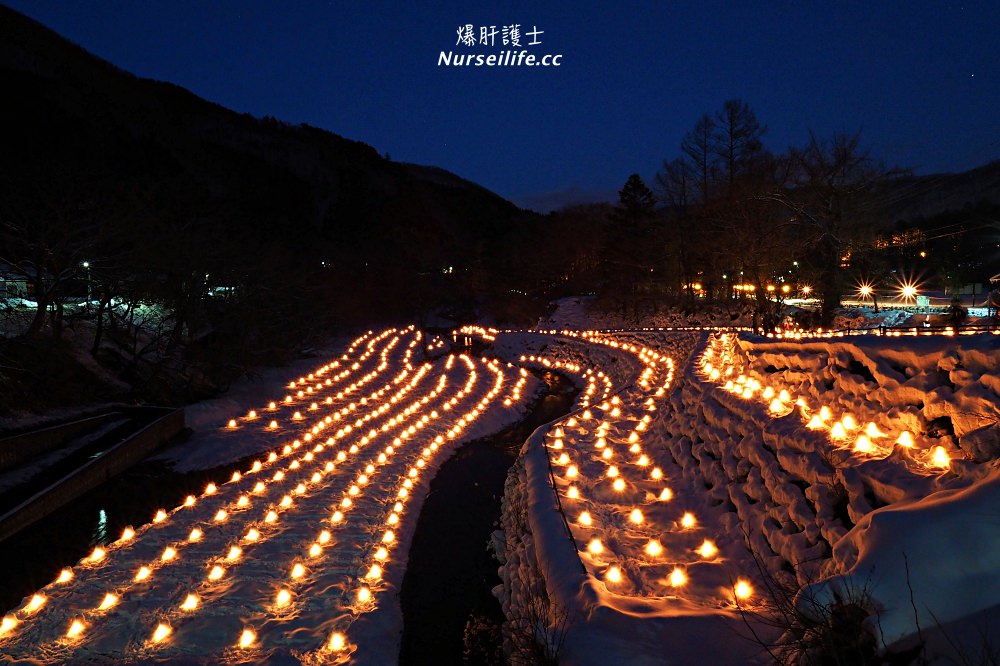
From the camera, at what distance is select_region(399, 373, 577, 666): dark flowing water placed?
5.98 m

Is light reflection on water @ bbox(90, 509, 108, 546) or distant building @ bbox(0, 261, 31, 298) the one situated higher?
distant building @ bbox(0, 261, 31, 298)

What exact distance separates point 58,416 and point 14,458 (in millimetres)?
2525

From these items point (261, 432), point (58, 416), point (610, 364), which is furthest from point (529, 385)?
point (58, 416)

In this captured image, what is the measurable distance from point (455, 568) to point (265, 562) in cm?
249

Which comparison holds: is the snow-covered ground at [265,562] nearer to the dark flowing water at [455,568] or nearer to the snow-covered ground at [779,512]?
the dark flowing water at [455,568]

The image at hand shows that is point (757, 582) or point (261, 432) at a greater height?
point (757, 582)

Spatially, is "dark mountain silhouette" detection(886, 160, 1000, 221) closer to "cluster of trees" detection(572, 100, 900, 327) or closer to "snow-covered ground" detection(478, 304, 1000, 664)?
"cluster of trees" detection(572, 100, 900, 327)

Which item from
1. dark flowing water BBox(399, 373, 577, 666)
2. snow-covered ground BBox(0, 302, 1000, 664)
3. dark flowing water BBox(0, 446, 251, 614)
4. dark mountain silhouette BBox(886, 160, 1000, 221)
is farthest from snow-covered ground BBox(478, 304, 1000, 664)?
dark mountain silhouette BBox(886, 160, 1000, 221)

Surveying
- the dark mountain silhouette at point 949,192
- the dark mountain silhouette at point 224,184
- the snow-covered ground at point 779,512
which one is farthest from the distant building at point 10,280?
the dark mountain silhouette at point 949,192

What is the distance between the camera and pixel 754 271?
903 inches

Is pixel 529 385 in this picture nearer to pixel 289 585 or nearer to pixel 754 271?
pixel 754 271

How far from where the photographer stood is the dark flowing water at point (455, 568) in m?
5.98

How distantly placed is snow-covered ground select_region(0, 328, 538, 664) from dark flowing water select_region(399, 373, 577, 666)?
0.82 ft

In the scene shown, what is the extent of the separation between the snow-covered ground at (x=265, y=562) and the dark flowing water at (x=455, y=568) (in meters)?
0.25
